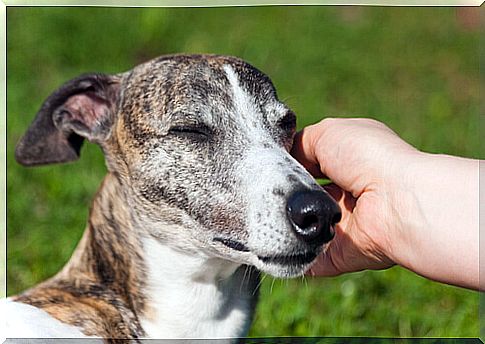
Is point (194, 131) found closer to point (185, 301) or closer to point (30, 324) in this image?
point (185, 301)

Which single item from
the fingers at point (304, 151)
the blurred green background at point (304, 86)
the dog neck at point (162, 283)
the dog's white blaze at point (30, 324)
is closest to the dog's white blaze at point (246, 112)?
the fingers at point (304, 151)

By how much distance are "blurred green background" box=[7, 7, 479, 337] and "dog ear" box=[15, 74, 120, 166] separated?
12.5 inches

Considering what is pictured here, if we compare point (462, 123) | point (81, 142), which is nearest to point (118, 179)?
point (81, 142)

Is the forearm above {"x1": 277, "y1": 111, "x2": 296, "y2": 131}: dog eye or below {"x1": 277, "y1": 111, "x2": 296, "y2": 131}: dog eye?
below

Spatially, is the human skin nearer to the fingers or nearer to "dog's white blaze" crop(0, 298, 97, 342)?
A: the fingers

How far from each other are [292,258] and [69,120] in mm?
779

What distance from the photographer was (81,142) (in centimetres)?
254

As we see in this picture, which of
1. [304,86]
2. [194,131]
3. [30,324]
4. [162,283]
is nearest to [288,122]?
[194,131]

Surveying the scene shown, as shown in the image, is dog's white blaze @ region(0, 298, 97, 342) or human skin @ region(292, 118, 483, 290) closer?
human skin @ region(292, 118, 483, 290)

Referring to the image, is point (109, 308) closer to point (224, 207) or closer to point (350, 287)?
point (224, 207)

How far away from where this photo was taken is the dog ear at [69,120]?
2.46m

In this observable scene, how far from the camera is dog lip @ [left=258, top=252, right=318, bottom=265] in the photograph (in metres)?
2.03

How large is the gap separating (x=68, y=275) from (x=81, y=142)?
355 millimetres

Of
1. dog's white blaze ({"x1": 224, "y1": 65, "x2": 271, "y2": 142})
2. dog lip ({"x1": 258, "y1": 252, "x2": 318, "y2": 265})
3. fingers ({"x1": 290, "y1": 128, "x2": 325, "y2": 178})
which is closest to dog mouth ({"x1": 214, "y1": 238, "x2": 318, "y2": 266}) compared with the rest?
dog lip ({"x1": 258, "y1": 252, "x2": 318, "y2": 265})
